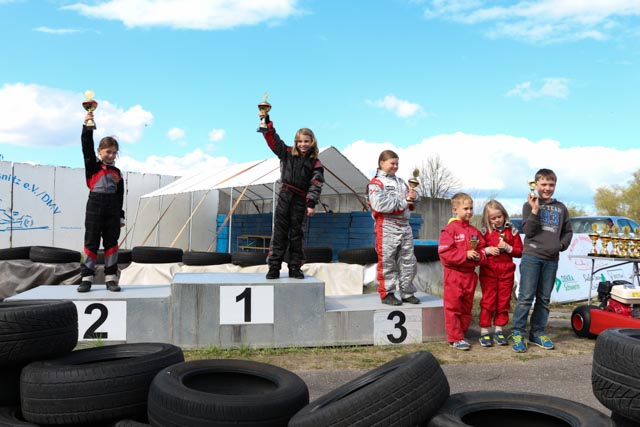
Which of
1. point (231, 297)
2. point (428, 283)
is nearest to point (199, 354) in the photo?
point (231, 297)

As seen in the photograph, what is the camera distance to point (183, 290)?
514cm

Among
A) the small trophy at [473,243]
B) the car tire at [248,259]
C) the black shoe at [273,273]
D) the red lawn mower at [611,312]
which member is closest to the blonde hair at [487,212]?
the small trophy at [473,243]

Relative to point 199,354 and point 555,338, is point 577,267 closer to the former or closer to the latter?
point 555,338

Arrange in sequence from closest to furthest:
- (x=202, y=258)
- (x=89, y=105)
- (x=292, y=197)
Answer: (x=89, y=105) → (x=292, y=197) → (x=202, y=258)

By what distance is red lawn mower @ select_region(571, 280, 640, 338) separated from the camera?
5621 mm

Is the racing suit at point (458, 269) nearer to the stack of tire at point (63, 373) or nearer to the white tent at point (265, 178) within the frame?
the stack of tire at point (63, 373)

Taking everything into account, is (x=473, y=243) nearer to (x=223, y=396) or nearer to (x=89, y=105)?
(x=223, y=396)

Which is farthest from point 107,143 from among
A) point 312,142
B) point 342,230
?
point 342,230

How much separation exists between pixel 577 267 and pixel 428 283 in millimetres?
3170

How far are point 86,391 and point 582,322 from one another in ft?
17.9

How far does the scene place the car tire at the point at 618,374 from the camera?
2.46m

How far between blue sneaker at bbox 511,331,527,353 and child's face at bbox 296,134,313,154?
284 centimetres

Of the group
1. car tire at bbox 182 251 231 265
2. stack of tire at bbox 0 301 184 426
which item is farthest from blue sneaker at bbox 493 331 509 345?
car tire at bbox 182 251 231 265

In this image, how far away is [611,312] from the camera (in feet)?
19.2
